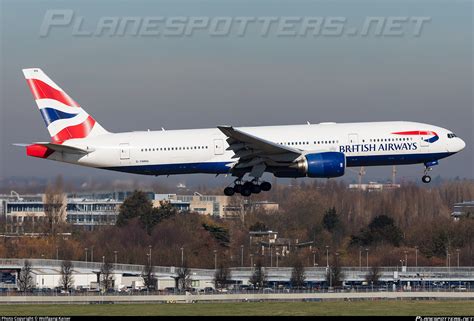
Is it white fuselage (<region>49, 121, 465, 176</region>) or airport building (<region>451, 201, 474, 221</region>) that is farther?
airport building (<region>451, 201, 474, 221</region>)

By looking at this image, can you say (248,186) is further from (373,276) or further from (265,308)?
(373,276)

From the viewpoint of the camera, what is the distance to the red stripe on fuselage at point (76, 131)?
74.7m

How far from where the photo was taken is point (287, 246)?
400ft

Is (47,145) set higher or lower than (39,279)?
higher

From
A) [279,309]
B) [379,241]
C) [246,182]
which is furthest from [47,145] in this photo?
[379,241]

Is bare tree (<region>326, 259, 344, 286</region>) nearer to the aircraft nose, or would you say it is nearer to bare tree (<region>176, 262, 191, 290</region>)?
bare tree (<region>176, 262, 191, 290</region>)

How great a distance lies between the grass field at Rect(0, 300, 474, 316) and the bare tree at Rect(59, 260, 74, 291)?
23.6 m

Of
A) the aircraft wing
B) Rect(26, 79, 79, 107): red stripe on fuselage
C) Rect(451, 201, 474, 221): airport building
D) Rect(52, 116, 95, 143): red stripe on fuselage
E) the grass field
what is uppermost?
Rect(26, 79, 79, 107): red stripe on fuselage

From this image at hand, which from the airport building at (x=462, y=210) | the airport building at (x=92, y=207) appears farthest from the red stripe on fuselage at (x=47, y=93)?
the airport building at (x=462, y=210)

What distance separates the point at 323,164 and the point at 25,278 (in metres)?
40.6

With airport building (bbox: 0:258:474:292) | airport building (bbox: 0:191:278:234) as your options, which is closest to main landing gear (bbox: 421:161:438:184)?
airport building (bbox: 0:258:474:292)

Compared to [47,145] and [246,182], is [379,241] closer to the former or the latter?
[246,182]

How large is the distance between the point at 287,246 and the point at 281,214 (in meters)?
8.79

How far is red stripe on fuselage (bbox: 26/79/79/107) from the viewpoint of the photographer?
76625 millimetres
